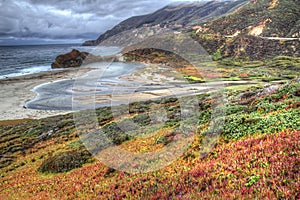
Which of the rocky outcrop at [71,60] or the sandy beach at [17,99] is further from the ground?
the rocky outcrop at [71,60]

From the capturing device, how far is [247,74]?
7500cm

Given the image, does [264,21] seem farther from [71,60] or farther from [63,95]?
[63,95]

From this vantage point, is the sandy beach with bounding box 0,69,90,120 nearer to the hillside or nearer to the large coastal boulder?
the large coastal boulder

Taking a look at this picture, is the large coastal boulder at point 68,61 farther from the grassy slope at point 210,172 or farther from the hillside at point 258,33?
the grassy slope at point 210,172

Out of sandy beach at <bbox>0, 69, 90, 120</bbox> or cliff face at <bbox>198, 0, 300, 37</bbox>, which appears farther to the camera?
cliff face at <bbox>198, 0, 300, 37</bbox>

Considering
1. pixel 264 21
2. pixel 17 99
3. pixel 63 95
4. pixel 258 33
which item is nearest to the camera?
pixel 17 99

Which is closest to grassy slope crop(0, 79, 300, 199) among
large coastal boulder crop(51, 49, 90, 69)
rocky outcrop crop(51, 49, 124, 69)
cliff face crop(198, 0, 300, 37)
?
large coastal boulder crop(51, 49, 90, 69)

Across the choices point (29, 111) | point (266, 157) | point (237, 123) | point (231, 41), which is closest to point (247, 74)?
point (231, 41)

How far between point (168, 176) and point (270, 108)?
8.72 meters

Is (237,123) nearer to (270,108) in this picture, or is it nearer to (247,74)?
(270,108)

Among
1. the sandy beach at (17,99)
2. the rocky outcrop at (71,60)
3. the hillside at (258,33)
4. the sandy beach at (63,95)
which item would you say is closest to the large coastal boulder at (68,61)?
the rocky outcrop at (71,60)

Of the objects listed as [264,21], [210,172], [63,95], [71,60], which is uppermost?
[264,21]

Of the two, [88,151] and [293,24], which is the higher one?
[293,24]

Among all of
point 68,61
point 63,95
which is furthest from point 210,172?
point 68,61
